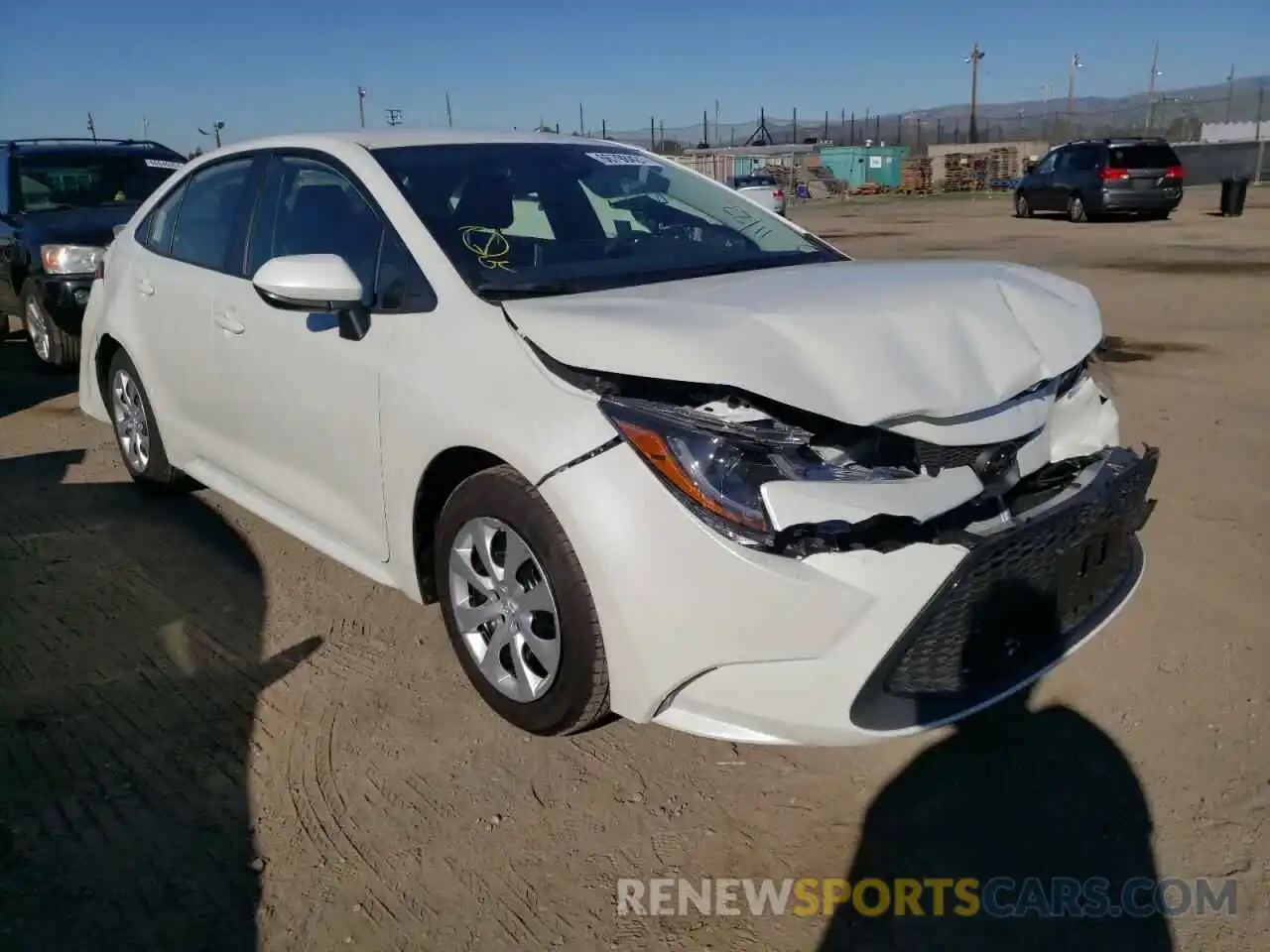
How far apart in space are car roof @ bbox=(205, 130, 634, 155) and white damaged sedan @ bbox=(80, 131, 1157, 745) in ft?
0.08

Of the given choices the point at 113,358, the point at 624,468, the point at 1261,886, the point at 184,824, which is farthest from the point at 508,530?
the point at 113,358

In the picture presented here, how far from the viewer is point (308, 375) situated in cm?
337

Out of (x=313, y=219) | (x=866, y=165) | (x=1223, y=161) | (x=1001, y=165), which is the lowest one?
(x=313, y=219)

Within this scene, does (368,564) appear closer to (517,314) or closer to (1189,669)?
(517,314)

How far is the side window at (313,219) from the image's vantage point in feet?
10.8

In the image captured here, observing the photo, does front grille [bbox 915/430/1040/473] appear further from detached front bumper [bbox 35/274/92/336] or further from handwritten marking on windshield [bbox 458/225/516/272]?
detached front bumper [bbox 35/274/92/336]

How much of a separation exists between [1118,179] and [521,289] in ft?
68.9

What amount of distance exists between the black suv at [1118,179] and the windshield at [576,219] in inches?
767

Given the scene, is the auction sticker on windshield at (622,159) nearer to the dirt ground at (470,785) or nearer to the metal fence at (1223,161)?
the dirt ground at (470,785)

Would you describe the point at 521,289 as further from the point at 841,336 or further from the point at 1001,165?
the point at 1001,165

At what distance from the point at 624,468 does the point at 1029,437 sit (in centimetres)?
109

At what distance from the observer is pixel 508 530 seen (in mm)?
2705

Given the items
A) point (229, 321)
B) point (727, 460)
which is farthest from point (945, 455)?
point (229, 321)

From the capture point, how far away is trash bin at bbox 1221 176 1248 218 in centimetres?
2108
